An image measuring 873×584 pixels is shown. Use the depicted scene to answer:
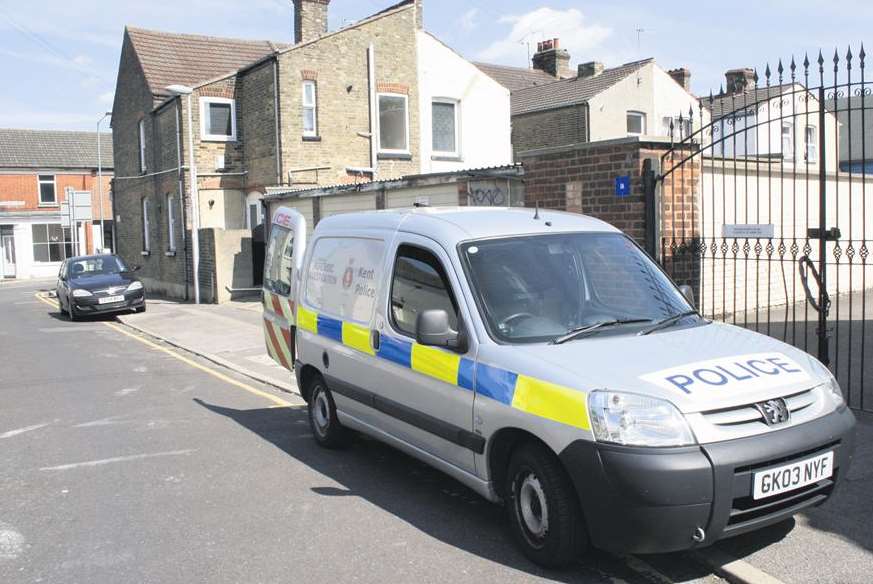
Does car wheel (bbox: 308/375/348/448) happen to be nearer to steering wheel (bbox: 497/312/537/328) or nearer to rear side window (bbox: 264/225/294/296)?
rear side window (bbox: 264/225/294/296)

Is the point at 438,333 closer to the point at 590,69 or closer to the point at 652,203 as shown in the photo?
the point at 652,203

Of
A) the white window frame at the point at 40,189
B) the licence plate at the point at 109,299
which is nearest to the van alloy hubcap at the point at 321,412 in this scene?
the licence plate at the point at 109,299

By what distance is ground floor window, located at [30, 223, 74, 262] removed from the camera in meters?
48.2

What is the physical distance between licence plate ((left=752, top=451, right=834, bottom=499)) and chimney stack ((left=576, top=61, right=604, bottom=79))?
2939 centimetres

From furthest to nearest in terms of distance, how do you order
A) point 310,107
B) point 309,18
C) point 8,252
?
point 8,252
point 309,18
point 310,107

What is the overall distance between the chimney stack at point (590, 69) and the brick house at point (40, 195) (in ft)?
90.1

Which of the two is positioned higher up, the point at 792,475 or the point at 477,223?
the point at 477,223

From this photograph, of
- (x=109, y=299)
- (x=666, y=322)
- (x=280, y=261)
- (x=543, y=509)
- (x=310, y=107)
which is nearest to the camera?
(x=543, y=509)

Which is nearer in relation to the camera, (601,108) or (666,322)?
(666,322)

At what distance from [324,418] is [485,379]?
2.68 metres

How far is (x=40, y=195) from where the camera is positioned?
48594mm

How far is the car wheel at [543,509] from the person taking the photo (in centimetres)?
423

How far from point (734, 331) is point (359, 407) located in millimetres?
2686

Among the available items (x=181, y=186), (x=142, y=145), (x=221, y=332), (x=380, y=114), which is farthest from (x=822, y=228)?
(x=142, y=145)
